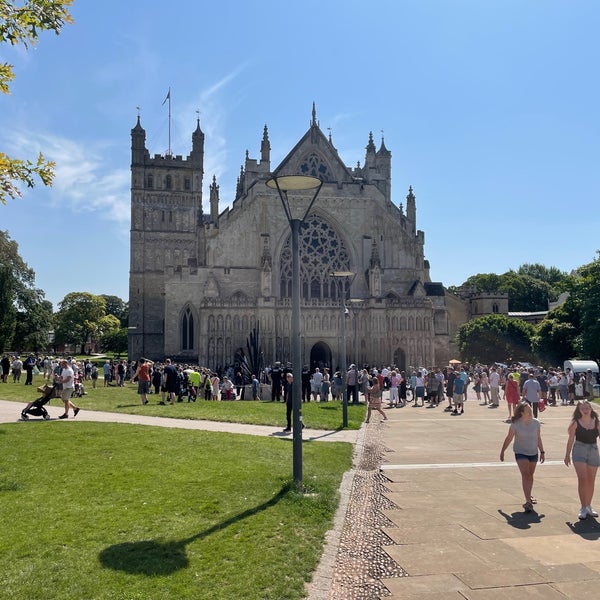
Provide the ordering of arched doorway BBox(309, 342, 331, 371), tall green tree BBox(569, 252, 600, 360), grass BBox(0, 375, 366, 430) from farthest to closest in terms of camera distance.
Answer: arched doorway BBox(309, 342, 331, 371)
tall green tree BBox(569, 252, 600, 360)
grass BBox(0, 375, 366, 430)

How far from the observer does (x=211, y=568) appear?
19.7ft

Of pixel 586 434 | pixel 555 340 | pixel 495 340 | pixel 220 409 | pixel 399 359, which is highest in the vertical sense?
pixel 495 340

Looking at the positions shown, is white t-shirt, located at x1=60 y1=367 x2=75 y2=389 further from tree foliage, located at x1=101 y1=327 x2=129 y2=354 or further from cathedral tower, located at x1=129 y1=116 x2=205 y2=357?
tree foliage, located at x1=101 y1=327 x2=129 y2=354

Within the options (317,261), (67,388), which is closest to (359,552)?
(67,388)

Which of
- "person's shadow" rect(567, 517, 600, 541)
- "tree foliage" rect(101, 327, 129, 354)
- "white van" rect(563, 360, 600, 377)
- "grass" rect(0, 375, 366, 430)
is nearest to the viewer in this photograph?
"person's shadow" rect(567, 517, 600, 541)

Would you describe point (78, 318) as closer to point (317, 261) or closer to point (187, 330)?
point (187, 330)

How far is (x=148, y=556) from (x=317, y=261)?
3995 cm

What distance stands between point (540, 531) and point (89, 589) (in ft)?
18.9

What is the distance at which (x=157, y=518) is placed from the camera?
293 inches

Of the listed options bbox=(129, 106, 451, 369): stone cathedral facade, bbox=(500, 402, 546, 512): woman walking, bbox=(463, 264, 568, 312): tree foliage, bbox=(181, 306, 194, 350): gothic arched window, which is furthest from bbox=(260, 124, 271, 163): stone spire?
bbox=(463, 264, 568, 312): tree foliage

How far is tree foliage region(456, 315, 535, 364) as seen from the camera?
56.5m

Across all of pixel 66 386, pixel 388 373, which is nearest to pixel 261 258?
pixel 388 373

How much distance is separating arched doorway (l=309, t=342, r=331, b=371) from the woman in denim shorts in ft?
114

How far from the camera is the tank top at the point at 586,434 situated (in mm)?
8312
